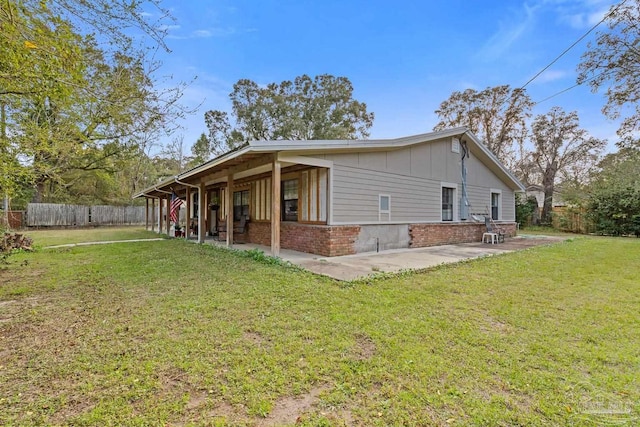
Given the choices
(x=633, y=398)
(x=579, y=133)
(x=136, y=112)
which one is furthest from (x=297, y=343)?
(x=579, y=133)

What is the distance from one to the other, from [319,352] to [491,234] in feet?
35.9

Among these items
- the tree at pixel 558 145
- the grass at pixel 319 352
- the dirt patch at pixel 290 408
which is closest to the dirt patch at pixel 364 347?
the grass at pixel 319 352

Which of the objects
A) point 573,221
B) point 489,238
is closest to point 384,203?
point 489,238

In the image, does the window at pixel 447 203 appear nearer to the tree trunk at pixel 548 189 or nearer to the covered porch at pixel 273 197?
the covered porch at pixel 273 197

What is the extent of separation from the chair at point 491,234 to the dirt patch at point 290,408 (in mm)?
11170

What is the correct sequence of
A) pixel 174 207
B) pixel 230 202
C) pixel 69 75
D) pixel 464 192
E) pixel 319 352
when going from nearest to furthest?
pixel 319 352 < pixel 69 75 < pixel 230 202 < pixel 464 192 < pixel 174 207

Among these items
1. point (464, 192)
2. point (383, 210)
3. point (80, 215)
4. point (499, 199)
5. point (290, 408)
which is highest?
point (464, 192)

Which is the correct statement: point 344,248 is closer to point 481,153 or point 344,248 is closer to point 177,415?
point 177,415

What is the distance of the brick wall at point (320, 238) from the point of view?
7750 millimetres

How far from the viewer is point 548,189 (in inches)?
891

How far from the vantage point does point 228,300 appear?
4090 mm

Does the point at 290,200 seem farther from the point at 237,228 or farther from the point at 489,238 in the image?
the point at 489,238

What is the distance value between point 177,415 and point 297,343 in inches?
45.1

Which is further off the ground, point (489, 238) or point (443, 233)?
point (443, 233)
